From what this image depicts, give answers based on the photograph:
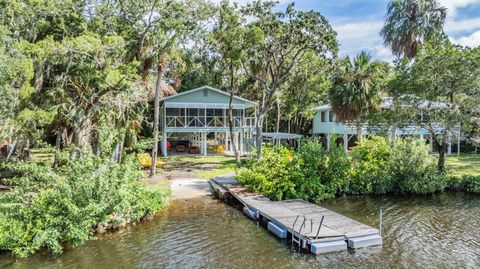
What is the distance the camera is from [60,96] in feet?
57.7

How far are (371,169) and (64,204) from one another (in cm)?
1473

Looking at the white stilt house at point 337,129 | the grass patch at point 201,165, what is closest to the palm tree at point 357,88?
the white stilt house at point 337,129

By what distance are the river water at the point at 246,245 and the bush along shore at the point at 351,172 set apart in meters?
2.52

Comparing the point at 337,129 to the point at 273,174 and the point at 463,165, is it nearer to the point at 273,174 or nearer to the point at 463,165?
the point at 463,165

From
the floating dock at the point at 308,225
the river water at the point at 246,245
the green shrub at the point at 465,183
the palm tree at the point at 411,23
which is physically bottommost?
the river water at the point at 246,245

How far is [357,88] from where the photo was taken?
2561 cm

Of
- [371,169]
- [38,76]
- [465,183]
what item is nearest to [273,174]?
[371,169]

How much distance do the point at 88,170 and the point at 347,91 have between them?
62.8ft

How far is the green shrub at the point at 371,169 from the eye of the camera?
18.9 meters

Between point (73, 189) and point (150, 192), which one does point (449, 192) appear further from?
point (73, 189)

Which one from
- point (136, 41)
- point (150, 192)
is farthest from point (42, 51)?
point (150, 192)

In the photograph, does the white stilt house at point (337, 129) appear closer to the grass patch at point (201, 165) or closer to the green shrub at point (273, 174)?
the grass patch at point (201, 165)

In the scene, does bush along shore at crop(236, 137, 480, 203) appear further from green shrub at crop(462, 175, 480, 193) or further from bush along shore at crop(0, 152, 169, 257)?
bush along shore at crop(0, 152, 169, 257)

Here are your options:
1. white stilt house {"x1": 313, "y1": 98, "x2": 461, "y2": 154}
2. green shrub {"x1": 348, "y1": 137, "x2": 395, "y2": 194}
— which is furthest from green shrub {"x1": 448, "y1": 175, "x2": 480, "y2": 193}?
white stilt house {"x1": 313, "y1": 98, "x2": 461, "y2": 154}
